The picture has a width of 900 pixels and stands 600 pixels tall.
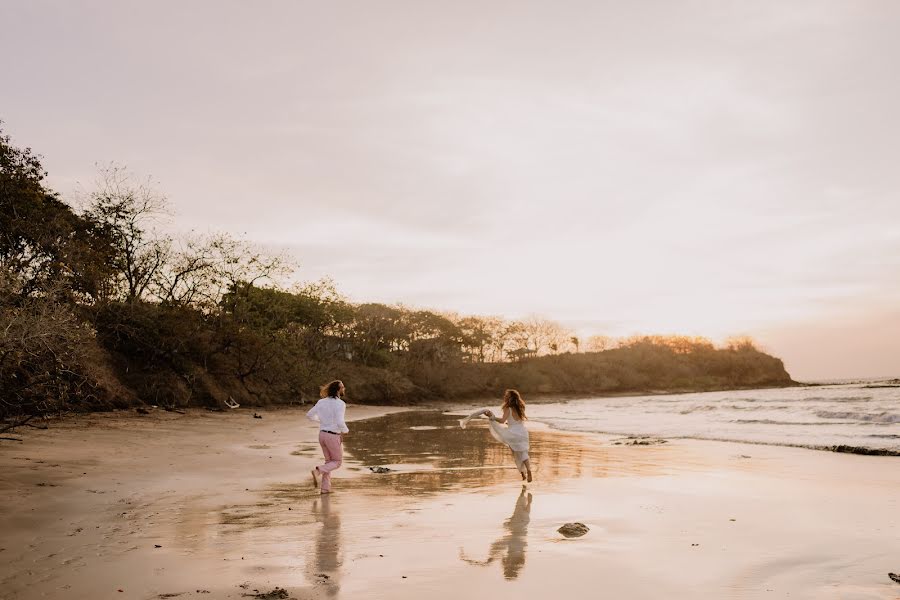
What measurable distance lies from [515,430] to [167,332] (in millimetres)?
29437

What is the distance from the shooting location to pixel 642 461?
549 inches

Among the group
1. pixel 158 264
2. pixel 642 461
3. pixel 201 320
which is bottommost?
pixel 642 461

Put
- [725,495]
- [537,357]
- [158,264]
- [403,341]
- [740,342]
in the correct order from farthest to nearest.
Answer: [740,342] < [537,357] < [403,341] < [158,264] < [725,495]

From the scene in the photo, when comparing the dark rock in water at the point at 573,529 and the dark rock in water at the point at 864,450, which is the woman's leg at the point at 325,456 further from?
the dark rock in water at the point at 864,450

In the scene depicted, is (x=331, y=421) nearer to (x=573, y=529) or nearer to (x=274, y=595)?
(x=573, y=529)

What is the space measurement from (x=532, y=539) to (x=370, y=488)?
433cm

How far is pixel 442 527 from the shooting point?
7199mm

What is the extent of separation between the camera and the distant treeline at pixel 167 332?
1336 centimetres

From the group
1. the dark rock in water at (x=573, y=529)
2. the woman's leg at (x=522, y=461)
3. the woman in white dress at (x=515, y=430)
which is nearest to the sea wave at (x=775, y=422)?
the woman in white dress at (x=515, y=430)

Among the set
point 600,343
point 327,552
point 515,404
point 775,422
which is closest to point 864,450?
point 515,404

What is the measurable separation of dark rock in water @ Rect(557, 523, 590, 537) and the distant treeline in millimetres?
8555

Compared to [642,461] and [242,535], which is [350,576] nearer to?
[242,535]

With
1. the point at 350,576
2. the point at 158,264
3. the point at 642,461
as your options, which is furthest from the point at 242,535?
the point at 158,264

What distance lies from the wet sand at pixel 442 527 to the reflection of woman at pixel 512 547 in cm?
3
